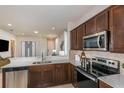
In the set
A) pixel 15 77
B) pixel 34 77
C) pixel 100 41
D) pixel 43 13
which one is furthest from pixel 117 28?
pixel 15 77

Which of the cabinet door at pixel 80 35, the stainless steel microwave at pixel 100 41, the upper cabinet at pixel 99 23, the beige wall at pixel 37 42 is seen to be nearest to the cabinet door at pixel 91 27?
the upper cabinet at pixel 99 23

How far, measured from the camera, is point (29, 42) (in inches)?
364

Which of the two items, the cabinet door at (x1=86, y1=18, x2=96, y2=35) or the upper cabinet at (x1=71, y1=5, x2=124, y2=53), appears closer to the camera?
the upper cabinet at (x1=71, y1=5, x2=124, y2=53)

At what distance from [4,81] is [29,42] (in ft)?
21.3

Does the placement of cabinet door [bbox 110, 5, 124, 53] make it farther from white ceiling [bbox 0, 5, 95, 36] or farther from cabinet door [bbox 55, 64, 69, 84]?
cabinet door [bbox 55, 64, 69, 84]

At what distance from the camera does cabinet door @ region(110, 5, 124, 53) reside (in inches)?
67.3

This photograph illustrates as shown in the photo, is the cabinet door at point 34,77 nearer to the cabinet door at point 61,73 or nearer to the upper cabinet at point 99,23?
the cabinet door at point 61,73

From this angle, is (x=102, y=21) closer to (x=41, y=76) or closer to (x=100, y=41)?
(x=100, y=41)

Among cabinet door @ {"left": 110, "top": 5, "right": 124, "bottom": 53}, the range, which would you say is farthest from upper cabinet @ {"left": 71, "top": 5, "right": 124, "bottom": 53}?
the range

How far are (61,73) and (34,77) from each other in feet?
3.00

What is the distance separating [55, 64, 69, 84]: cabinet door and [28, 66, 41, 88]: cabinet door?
2.00 feet

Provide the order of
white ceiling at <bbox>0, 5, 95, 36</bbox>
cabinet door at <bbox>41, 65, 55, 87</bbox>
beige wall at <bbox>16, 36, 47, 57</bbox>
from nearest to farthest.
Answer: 1. white ceiling at <bbox>0, 5, 95, 36</bbox>
2. cabinet door at <bbox>41, 65, 55, 87</bbox>
3. beige wall at <bbox>16, 36, 47, 57</bbox>

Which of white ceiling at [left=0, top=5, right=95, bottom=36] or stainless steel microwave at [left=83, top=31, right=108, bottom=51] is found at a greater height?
white ceiling at [left=0, top=5, right=95, bottom=36]
